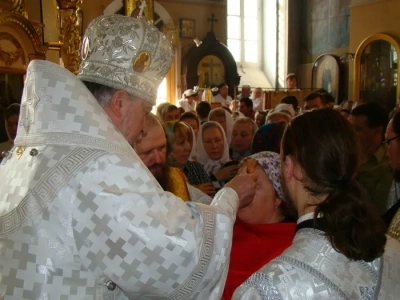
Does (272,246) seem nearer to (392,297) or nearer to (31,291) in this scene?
(392,297)

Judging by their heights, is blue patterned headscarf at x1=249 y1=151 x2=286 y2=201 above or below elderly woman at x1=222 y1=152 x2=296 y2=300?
above

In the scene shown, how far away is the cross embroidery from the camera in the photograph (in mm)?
1591

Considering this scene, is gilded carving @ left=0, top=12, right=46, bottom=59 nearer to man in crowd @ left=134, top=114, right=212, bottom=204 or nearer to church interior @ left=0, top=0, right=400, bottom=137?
man in crowd @ left=134, top=114, right=212, bottom=204

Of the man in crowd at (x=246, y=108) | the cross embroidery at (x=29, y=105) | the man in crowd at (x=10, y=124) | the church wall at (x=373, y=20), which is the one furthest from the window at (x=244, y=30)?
the cross embroidery at (x=29, y=105)

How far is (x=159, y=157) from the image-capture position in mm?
2938

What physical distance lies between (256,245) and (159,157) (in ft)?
2.84

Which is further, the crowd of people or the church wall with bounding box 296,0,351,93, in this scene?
the church wall with bounding box 296,0,351,93

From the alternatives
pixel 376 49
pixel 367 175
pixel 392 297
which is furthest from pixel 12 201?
pixel 376 49

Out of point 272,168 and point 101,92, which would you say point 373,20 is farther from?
Result: point 101,92

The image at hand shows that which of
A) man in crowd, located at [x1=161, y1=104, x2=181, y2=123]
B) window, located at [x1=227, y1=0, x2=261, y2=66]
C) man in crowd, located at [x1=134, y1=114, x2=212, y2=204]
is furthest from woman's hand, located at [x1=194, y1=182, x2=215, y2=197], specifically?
window, located at [x1=227, y1=0, x2=261, y2=66]

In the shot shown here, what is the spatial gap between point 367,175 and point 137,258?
258 centimetres

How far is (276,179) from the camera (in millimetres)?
2410

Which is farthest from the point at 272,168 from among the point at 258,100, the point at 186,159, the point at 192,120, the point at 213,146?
the point at 258,100

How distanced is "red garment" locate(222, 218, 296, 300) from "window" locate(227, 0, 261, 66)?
17151mm
